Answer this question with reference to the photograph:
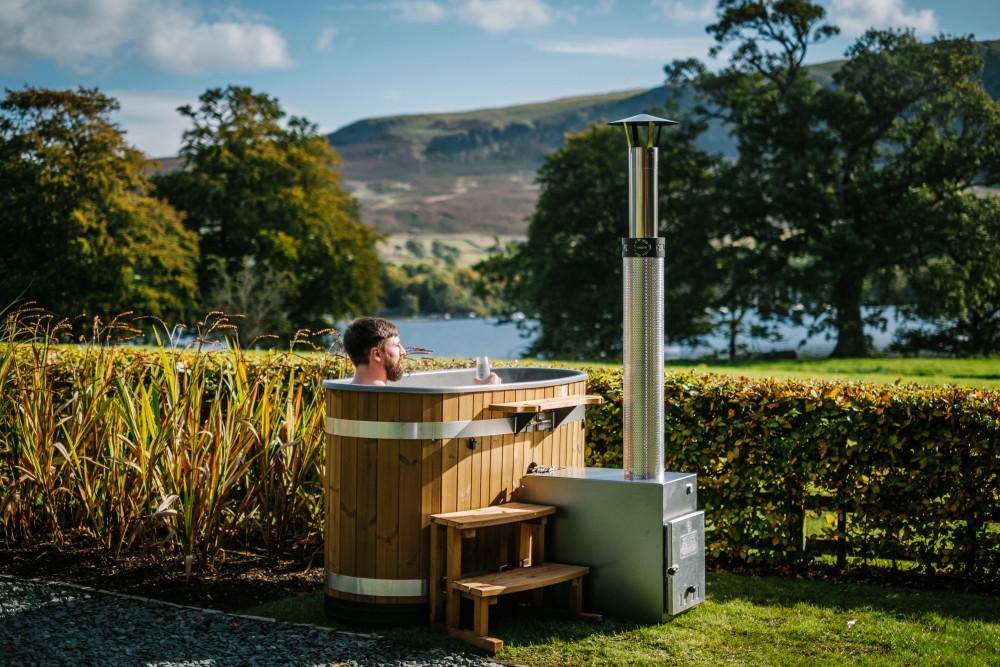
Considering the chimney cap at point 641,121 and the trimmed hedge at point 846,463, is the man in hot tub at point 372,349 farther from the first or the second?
the trimmed hedge at point 846,463

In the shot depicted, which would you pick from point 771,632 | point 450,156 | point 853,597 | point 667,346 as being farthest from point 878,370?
point 450,156

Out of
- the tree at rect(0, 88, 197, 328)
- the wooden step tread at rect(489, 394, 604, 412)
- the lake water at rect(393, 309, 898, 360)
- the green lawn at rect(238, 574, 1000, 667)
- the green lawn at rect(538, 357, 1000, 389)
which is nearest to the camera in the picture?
the green lawn at rect(238, 574, 1000, 667)

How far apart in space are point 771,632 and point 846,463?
1.37 metres

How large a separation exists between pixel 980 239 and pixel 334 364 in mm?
22847

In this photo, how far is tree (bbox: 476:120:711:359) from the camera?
2853 cm

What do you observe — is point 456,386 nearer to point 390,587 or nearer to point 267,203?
point 390,587

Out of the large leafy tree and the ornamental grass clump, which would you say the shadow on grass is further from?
the large leafy tree

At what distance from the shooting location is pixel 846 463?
5.47m

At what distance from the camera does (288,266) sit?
32.9 meters

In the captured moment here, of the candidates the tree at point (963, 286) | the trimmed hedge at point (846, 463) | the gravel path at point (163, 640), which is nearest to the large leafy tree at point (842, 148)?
the tree at point (963, 286)

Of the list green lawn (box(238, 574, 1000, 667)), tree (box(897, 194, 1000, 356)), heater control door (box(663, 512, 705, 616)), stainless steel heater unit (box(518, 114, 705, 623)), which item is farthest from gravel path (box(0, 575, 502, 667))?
tree (box(897, 194, 1000, 356))

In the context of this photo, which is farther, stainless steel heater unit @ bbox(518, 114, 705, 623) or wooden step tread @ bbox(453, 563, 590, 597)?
stainless steel heater unit @ bbox(518, 114, 705, 623)

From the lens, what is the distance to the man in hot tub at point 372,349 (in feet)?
16.1

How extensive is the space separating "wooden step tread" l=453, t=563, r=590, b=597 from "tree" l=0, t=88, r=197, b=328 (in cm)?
2469
